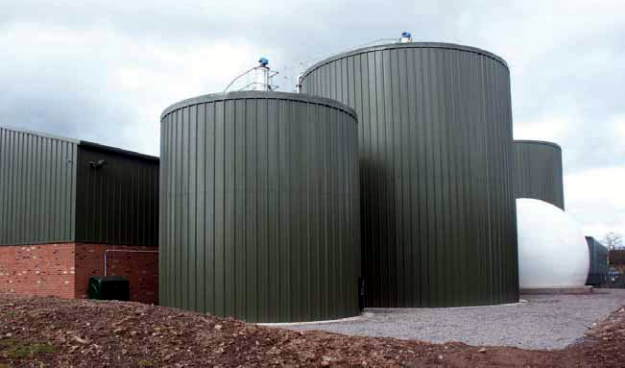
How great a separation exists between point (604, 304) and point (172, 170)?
12.6 m

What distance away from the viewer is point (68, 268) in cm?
1786

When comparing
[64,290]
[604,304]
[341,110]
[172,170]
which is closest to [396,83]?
[341,110]

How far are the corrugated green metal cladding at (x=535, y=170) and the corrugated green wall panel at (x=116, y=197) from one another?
18418 millimetres

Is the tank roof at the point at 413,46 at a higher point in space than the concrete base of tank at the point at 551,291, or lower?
higher

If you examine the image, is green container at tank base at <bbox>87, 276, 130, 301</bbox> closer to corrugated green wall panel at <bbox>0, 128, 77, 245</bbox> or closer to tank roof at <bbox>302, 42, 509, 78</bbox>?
corrugated green wall panel at <bbox>0, 128, 77, 245</bbox>

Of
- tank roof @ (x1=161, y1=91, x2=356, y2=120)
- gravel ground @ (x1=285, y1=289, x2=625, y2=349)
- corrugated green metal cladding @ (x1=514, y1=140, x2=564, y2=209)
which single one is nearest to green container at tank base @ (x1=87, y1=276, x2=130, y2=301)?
tank roof @ (x1=161, y1=91, x2=356, y2=120)

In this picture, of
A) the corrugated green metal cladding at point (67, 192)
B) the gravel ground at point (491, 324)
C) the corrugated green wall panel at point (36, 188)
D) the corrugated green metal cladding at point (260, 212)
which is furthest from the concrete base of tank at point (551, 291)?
the corrugated green wall panel at point (36, 188)

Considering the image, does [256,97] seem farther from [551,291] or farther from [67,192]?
[551,291]

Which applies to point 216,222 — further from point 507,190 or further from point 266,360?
point 507,190

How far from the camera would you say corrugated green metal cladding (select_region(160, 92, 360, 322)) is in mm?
14156

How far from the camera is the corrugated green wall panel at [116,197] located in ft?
60.4

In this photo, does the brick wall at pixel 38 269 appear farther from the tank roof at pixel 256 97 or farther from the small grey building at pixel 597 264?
the small grey building at pixel 597 264

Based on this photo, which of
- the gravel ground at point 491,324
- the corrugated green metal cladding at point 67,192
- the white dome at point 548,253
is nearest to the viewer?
the gravel ground at point 491,324

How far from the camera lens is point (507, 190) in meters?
20.5
